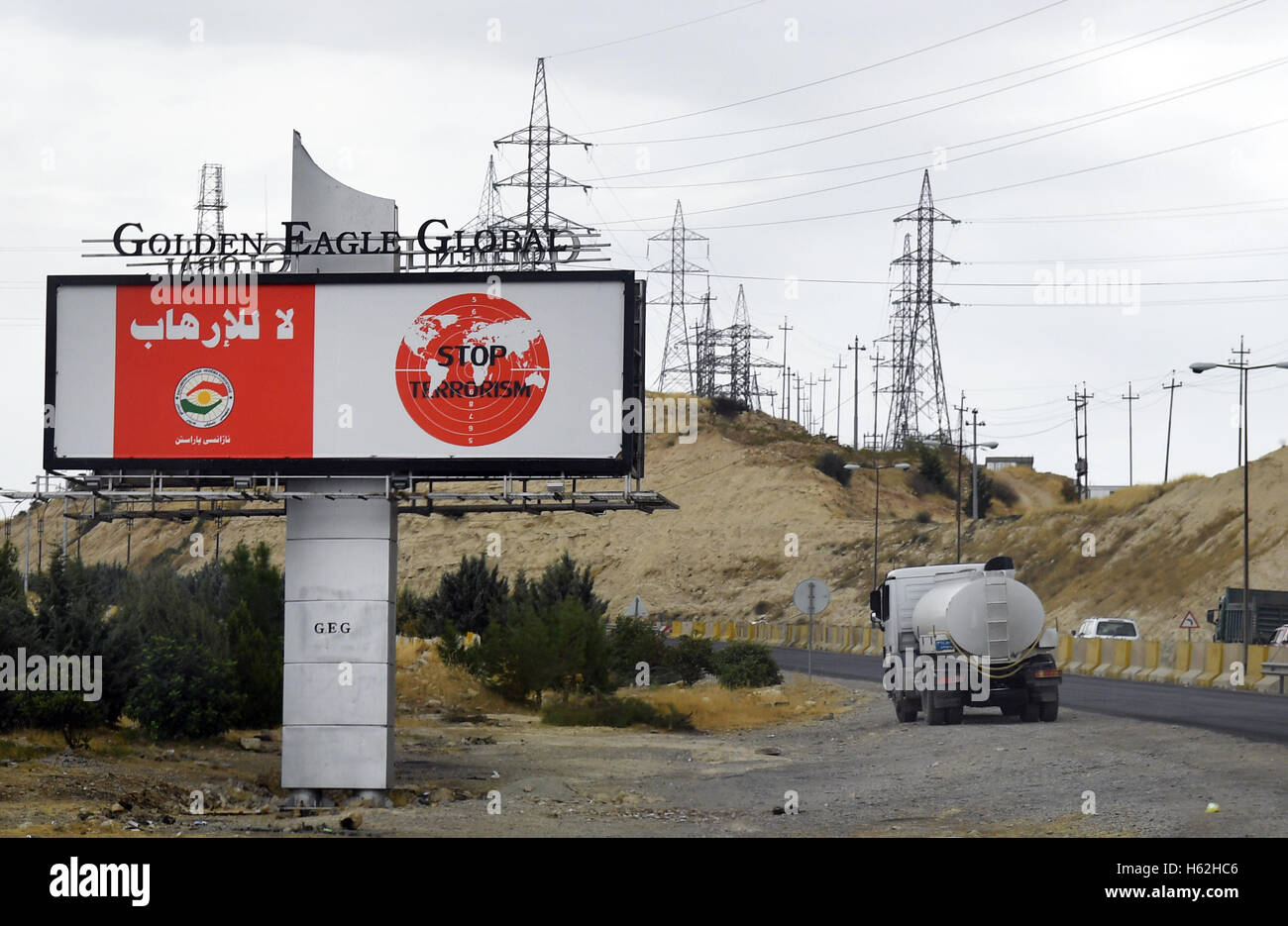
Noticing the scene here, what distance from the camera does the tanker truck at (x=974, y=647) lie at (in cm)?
2742

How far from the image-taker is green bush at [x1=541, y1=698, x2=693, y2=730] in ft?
111

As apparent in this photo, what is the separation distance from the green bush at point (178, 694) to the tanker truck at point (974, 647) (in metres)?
13.1

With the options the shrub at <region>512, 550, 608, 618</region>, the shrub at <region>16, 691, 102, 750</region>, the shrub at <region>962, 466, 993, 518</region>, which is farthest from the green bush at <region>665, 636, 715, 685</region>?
the shrub at <region>962, 466, 993, 518</region>

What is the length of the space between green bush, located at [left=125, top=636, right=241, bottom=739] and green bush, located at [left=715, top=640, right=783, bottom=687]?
63.4 ft

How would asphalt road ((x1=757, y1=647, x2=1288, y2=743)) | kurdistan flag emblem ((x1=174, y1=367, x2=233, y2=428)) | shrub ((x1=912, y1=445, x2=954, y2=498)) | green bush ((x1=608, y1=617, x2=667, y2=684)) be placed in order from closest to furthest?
kurdistan flag emblem ((x1=174, y1=367, x2=233, y2=428)) < asphalt road ((x1=757, y1=647, x2=1288, y2=743)) < green bush ((x1=608, y1=617, x2=667, y2=684)) < shrub ((x1=912, y1=445, x2=954, y2=498))

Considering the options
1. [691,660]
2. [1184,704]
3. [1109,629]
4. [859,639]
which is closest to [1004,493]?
[859,639]

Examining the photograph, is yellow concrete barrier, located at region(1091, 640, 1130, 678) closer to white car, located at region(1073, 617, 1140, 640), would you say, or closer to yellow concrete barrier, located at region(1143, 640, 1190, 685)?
yellow concrete barrier, located at region(1143, 640, 1190, 685)

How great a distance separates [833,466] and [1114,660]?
7621 cm

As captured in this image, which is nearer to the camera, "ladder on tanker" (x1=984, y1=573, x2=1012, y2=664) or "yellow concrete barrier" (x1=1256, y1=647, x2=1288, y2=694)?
"ladder on tanker" (x1=984, y1=573, x2=1012, y2=664)

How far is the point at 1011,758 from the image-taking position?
76.4ft

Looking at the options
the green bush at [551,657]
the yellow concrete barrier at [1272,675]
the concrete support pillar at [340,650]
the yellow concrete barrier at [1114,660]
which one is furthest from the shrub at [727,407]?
the concrete support pillar at [340,650]

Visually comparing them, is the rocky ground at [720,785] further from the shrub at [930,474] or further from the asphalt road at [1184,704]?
the shrub at [930,474]
